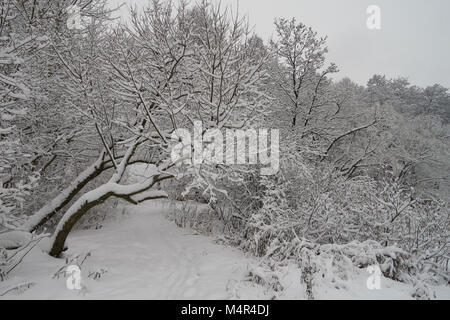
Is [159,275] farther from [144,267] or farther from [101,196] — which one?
[101,196]

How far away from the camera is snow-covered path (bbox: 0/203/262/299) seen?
178 inches

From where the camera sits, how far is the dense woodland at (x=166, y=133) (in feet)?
15.8

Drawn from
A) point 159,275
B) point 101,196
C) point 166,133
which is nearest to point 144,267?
point 159,275

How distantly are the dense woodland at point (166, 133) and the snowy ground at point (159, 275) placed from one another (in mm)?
360

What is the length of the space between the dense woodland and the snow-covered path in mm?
649

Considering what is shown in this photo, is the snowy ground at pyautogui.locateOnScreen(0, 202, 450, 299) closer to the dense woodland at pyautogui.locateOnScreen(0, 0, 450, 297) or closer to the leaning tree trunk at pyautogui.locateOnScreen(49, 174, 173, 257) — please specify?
the dense woodland at pyautogui.locateOnScreen(0, 0, 450, 297)

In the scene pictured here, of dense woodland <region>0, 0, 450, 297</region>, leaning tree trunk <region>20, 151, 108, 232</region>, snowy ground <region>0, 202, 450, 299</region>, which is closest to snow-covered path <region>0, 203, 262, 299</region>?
snowy ground <region>0, 202, 450, 299</region>

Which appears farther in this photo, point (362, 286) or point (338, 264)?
point (338, 264)

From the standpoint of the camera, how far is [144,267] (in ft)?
19.6

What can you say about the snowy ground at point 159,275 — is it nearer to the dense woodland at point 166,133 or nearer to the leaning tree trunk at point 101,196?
the dense woodland at point 166,133
